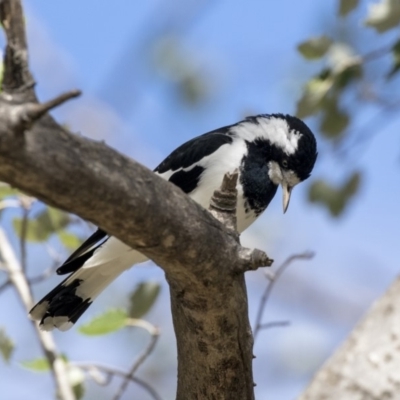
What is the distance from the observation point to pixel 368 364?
9.95ft

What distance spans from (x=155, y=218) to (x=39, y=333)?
5.25 feet

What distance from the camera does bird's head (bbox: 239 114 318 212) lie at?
3277mm

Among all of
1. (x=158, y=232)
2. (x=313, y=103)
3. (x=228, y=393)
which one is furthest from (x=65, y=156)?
(x=313, y=103)

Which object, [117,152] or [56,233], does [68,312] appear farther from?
[117,152]

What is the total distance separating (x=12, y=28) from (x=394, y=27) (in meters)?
1.98

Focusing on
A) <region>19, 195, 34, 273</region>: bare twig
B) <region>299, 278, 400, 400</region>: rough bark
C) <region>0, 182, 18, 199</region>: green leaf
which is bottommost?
<region>0, 182, 18, 199</region>: green leaf

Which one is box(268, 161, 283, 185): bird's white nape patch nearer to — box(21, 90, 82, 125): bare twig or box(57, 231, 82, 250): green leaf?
box(57, 231, 82, 250): green leaf

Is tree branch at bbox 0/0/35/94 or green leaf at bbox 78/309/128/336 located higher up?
green leaf at bbox 78/309/128/336

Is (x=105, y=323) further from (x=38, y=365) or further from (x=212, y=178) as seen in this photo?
(x=212, y=178)

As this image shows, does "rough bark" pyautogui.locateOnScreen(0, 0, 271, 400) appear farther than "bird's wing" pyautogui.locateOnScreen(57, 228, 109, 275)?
No

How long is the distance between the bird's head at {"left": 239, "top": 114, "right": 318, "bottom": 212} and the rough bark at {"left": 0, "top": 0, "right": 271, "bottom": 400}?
105cm

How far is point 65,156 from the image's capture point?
4.99 ft

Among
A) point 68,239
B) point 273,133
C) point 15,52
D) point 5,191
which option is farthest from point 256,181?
point 15,52

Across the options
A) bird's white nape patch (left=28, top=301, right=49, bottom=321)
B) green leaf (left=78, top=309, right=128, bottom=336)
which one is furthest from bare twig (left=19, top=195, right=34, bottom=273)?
green leaf (left=78, top=309, right=128, bottom=336)
